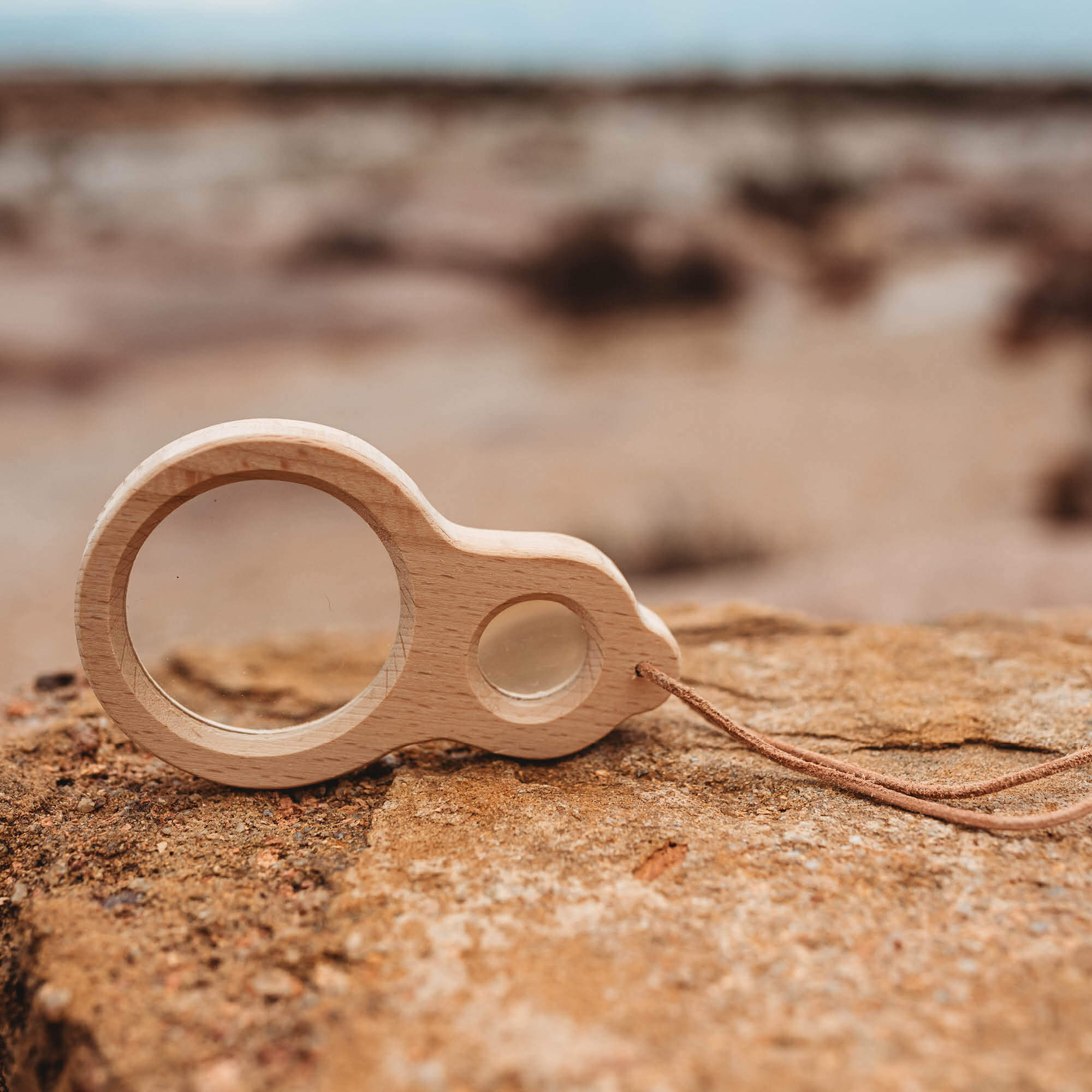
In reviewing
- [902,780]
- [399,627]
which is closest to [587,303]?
[399,627]

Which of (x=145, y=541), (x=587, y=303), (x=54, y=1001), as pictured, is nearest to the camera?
(x=54, y=1001)

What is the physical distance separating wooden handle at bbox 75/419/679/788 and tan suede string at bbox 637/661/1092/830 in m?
0.07

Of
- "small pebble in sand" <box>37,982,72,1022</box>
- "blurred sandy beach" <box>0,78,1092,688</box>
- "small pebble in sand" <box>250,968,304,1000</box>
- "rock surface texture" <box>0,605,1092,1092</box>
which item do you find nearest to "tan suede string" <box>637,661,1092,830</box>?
"rock surface texture" <box>0,605,1092,1092</box>

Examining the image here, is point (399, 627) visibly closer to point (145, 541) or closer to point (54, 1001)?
point (145, 541)

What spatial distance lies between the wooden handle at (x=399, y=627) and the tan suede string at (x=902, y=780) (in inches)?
2.9

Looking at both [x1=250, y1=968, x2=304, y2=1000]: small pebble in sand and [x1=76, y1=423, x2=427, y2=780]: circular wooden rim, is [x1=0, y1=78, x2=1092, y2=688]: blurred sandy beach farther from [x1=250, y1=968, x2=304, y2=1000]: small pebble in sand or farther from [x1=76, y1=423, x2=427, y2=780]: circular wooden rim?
[x1=250, y1=968, x2=304, y2=1000]: small pebble in sand

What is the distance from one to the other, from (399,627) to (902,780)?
28.6 inches

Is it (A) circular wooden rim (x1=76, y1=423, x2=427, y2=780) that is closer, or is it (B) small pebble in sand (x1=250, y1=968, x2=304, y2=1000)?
(B) small pebble in sand (x1=250, y1=968, x2=304, y2=1000)

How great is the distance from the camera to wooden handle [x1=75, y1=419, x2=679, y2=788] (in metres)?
1.16

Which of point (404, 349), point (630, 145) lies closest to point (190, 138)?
point (404, 349)

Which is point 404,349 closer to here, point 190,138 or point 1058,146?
point 190,138

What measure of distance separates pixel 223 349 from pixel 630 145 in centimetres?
396

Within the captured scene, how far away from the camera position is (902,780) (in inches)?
48.0

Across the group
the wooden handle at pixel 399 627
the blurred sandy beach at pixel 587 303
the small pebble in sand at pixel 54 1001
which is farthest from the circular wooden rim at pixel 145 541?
the blurred sandy beach at pixel 587 303
